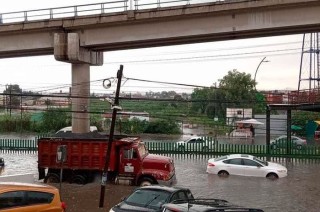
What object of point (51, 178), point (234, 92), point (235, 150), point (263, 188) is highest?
point (234, 92)

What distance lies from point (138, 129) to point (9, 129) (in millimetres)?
18493

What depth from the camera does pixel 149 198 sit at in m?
13.5

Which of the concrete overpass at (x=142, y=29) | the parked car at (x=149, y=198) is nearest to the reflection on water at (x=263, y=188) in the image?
the parked car at (x=149, y=198)

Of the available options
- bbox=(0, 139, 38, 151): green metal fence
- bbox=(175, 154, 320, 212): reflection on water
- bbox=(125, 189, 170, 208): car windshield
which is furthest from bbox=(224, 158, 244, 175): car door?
bbox=(0, 139, 38, 151): green metal fence

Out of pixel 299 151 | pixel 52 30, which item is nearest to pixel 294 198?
pixel 299 151

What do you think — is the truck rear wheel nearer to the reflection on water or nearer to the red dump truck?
the red dump truck

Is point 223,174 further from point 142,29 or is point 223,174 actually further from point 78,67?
point 78,67

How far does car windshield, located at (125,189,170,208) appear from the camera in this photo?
43.2ft

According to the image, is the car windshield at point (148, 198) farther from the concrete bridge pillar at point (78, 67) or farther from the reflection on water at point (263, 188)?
the concrete bridge pillar at point (78, 67)

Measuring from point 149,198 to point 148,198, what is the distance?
0.09ft

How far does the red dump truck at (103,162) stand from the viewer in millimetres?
21984

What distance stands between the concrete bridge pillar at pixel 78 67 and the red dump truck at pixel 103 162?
4520 mm

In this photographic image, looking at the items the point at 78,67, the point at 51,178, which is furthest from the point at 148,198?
the point at 78,67

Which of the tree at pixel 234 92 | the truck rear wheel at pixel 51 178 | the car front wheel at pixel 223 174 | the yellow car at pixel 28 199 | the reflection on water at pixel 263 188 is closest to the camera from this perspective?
the yellow car at pixel 28 199
